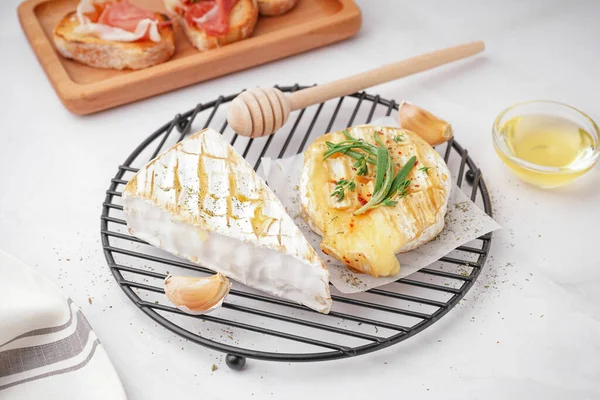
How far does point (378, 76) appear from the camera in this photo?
9.65ft

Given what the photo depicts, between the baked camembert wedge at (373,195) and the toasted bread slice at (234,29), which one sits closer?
the baked camembert wedge at (373,195)

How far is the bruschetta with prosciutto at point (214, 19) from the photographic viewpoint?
3.17 meters

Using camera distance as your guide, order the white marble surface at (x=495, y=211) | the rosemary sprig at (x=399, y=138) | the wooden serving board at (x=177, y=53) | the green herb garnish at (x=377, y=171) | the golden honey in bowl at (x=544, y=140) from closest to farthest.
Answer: the white marble surface at (x=495, y=211), the green herb garnish at (x=377, y=171), the rosemary sprig at (x=399, y=138), the golden honey in bowl at (x=544, y=140), the wooden serving board at (x=177, y=53)

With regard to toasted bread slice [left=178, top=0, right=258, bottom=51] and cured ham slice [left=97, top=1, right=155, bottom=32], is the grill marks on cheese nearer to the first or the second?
toasted bread slice [left=178, top=0, right=258, bottom=51]

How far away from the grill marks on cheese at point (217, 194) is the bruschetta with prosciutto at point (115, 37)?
2.97 feet

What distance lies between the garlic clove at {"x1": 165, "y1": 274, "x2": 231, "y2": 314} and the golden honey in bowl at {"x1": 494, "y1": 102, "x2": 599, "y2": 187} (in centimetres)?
130

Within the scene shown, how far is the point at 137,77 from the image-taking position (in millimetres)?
3074

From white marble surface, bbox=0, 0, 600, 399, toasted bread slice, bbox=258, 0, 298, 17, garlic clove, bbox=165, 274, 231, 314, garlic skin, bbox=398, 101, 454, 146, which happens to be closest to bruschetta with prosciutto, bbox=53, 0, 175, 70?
white marble surface, bbox=0, 0, 600, 399

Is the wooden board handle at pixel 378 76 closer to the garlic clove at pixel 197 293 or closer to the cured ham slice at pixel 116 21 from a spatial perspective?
the cured ham slice at pixel 116 21

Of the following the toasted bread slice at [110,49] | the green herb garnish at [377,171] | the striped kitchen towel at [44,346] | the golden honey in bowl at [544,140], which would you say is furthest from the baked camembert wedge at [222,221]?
the golden honey in bowl at [544,140]

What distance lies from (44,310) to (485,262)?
1548 mm

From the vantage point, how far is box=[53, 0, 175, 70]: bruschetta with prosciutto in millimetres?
3107

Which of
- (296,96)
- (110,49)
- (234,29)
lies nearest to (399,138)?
(296,96)

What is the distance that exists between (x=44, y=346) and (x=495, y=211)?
1.75m
